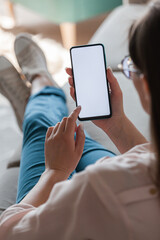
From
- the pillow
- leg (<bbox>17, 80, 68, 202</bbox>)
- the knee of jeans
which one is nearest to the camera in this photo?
leg (<bbox>17, 80, 68, 202</bbox>)

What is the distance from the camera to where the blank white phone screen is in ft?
1.97

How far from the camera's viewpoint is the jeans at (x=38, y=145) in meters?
0.68

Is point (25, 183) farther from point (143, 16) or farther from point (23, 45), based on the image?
point (23, 45)

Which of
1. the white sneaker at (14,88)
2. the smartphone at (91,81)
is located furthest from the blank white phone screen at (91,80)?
the white sneaker at (14,88)

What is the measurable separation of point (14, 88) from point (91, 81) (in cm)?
62

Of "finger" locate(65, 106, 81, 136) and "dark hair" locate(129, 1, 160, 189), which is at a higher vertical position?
"dark hair" locate(129, 1, 160, 189)

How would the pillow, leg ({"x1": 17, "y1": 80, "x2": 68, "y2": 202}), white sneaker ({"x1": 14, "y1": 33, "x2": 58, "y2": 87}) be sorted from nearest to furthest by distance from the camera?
1. leg ({"x1": 17, "y1": 80, "x2": 68, "y2": 202})
2. the pillow
3. white sneaker ({"x1": 14, "y1": 33, "x2": 58, "y2": 87})

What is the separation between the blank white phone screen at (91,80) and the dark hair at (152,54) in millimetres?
247

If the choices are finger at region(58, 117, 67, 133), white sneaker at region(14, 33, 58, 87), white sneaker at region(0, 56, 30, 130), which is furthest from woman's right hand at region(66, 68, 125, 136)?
white sneaker at region(14, 33, 58, 87)

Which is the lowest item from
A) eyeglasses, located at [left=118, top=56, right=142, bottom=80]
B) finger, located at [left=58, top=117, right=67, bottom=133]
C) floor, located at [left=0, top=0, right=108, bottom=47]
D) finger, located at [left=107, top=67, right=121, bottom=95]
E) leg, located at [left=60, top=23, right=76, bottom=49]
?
finger, located at [left=58, top=117, right=67, bottom=133]

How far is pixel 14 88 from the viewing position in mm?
1166

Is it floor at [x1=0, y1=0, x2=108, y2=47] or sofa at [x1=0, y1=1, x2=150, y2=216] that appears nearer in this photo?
sofa at [x1=0, y1=1, x2=150, y2=216]

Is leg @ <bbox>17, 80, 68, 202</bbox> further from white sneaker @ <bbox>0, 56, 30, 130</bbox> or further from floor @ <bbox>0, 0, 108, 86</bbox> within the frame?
floor @ <bbox>0, 0, 108, 86</bbox>

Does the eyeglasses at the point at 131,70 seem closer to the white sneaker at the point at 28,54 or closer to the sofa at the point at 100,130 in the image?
the sofa at the point at 100,130
